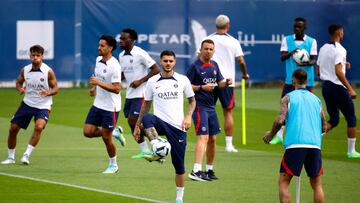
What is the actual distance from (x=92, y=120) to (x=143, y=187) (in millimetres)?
2042

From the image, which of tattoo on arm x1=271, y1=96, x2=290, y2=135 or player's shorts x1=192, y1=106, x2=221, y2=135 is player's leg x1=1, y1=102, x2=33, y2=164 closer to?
player's shorts x1=192, y1=106, x2=221, y2=135

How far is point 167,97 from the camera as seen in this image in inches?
550

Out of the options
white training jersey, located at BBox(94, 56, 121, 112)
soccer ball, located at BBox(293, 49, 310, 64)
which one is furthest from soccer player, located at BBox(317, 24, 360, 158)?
white training jersey, located at BBox(94, 56, 121, 112)

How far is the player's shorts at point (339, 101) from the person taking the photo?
19.2 metres

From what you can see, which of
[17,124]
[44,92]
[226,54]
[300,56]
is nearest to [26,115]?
[17,124]

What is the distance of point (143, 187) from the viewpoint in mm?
15547

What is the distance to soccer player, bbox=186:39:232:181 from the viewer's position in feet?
53.2

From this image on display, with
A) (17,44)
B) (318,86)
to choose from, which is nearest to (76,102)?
(17,44)

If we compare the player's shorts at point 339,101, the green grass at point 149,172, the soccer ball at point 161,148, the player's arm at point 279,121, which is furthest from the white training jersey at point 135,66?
the player's arm at point 279,121

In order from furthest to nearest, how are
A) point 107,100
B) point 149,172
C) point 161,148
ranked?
point 149,172 < point 107,100 < point 161,148

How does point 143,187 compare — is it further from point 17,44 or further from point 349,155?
point 17,44

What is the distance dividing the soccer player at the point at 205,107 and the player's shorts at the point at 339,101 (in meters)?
3.50

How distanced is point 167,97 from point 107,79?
126 inches

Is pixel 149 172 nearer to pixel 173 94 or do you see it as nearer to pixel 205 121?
pixel 205 121
